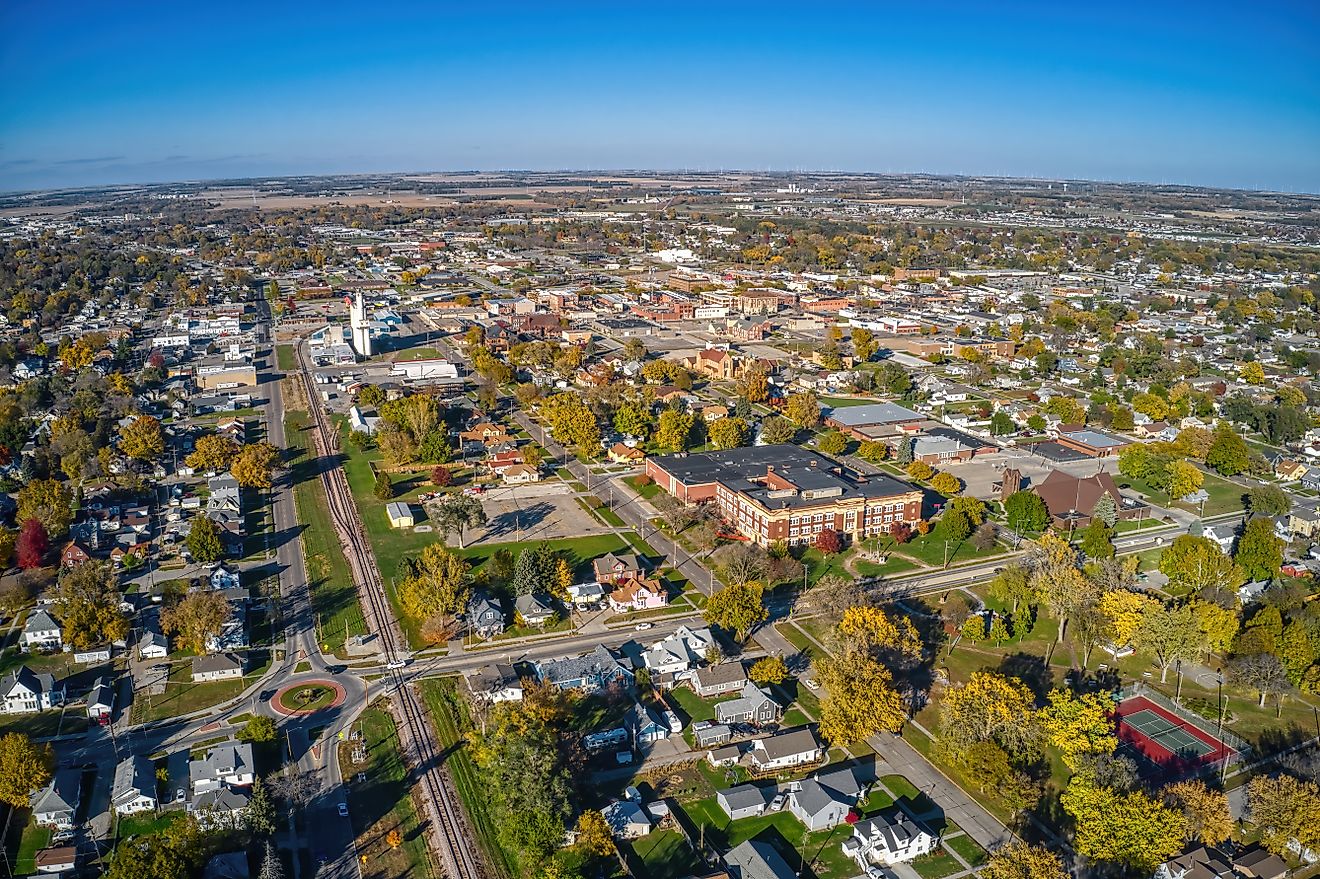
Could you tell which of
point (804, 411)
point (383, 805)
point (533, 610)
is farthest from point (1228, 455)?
point (383, 805)

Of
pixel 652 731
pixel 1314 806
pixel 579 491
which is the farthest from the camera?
pixel 579 491

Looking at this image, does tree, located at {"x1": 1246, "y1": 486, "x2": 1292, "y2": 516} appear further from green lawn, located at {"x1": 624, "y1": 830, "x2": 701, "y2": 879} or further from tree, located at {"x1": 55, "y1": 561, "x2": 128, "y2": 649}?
tree, located at {"x1": 55, "y1": 561, "x2": 128, "y2": 649}

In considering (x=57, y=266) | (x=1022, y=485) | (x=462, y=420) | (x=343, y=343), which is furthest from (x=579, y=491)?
(x=57, y=266)

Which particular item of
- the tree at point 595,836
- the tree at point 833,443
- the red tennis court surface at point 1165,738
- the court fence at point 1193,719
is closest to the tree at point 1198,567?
the court fence at point 1193,719

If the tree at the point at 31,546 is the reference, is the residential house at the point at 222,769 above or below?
below

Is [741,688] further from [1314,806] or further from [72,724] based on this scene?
[72,724]

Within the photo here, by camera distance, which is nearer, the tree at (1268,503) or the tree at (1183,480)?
the tree at (1268,503)

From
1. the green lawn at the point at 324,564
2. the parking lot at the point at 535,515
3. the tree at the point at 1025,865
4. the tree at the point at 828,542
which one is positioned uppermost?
the tree at the point at 1025,865

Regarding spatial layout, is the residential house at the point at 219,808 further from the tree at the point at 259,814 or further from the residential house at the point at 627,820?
the residential house at the point at 627,820
